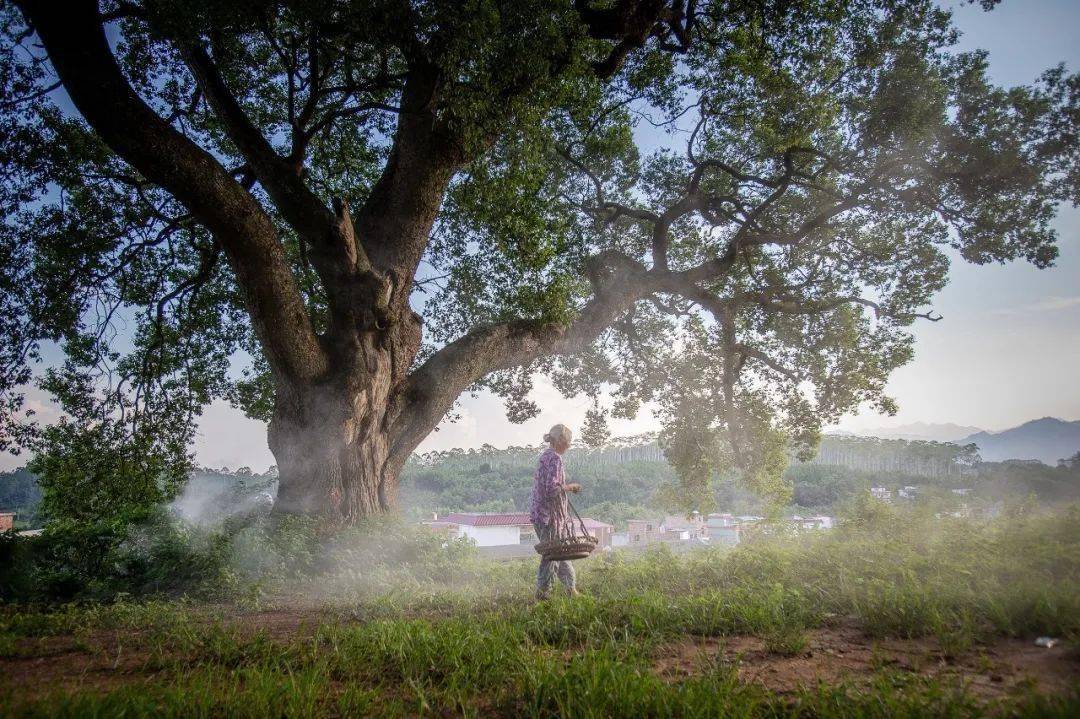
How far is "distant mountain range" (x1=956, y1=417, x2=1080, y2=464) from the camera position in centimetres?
985

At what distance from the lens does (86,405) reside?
10977mm

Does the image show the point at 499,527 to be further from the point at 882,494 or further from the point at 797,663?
the point at 797,663

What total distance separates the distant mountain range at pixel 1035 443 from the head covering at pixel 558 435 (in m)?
9.25

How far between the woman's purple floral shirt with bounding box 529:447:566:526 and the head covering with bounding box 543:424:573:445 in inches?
5.8

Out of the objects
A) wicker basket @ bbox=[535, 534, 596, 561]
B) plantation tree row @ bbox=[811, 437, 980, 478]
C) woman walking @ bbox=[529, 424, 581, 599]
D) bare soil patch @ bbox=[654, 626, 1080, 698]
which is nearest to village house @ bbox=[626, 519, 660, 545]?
plantation tree row @ bbox=[811, 437, 980, 478]

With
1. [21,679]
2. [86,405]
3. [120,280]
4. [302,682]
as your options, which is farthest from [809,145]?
[86,405]

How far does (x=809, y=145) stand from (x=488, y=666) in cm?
1187

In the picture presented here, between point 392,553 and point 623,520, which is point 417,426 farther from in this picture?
point 623,520

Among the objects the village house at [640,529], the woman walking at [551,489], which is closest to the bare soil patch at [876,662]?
the woman walking at [551,489]

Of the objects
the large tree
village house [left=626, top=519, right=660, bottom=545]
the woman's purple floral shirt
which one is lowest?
village house [left=626, top=519, right=660, bottom=545]

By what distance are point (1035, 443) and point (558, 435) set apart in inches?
472

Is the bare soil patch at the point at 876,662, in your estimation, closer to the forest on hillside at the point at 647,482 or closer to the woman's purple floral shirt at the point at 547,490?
the woman's purple floral shirt at the point at 547,490

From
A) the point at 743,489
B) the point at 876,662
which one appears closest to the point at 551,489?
the point at 876,662

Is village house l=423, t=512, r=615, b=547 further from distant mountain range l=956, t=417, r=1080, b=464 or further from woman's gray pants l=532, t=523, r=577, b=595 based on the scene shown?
woman's gray pants l=532, t=523, r=577, b=595
